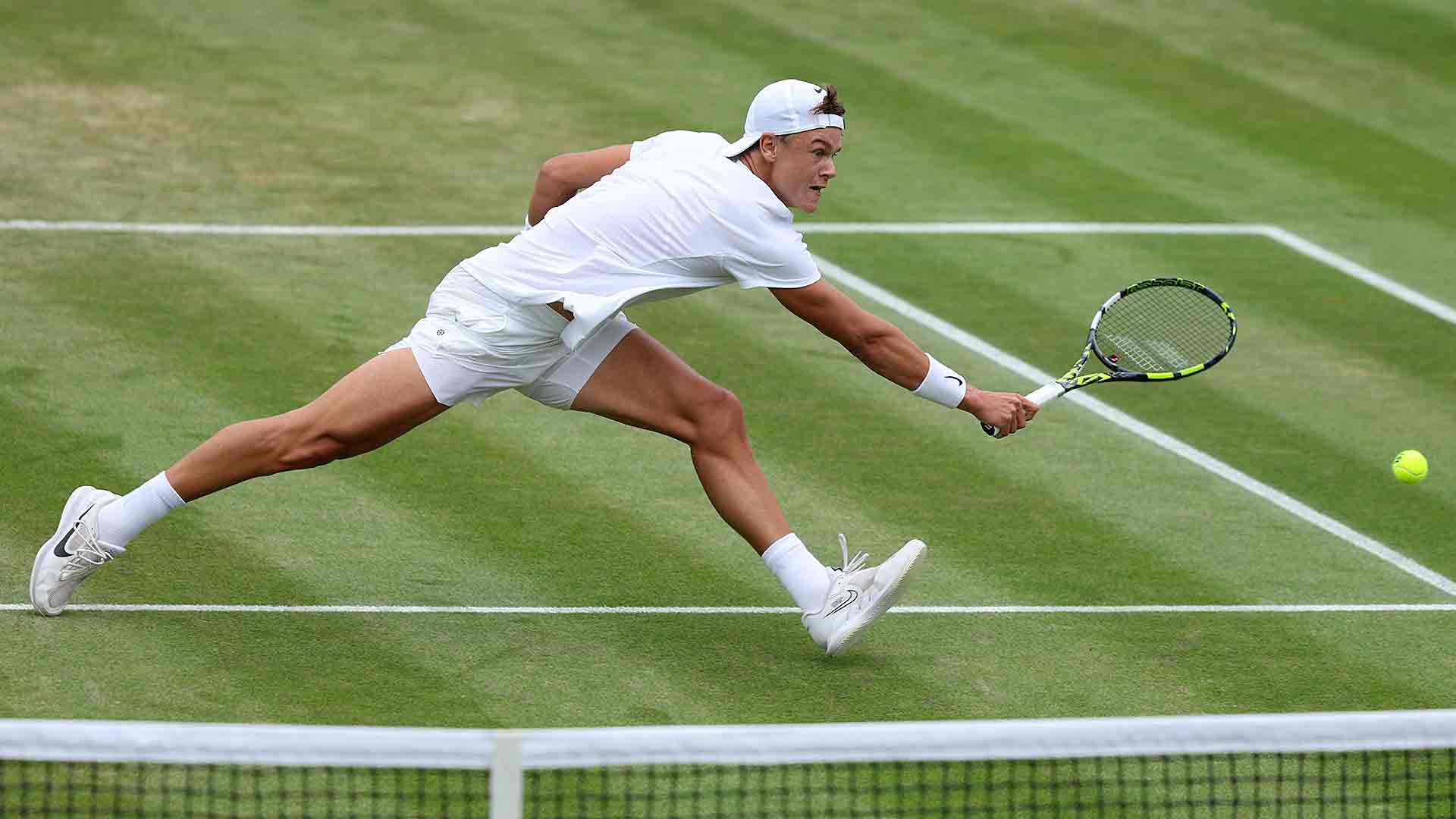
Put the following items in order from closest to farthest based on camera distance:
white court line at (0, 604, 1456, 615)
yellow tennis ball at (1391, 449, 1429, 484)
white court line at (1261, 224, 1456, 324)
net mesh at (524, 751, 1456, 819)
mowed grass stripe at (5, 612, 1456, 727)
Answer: net mesh at (524, 751, 1456, 819) → mowed grass stripe at (5, 612, 1456, 727) → white court line at (0, 604, 1456, 615) → yellow tennis ball at (1391, 449, 1429, 484) → white court line at (1261, 224, 1456, 324)

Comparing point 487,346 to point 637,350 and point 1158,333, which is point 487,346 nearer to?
point 637,350

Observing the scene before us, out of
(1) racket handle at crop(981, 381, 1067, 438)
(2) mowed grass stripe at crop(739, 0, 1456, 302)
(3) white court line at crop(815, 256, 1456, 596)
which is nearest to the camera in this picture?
(1) racket handle at crop(981, 381, 1067, 438)

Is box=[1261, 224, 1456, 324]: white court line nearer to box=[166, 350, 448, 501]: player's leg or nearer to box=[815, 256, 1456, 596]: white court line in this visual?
box=[815, 256, 1456, 596]: white court line

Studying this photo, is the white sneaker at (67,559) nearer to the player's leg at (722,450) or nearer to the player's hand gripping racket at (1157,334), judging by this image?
the player's leg at (722,450)

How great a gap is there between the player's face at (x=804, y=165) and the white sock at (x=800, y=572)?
1.13m

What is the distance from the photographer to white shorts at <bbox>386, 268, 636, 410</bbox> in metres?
6.76

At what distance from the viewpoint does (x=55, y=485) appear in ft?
26.6

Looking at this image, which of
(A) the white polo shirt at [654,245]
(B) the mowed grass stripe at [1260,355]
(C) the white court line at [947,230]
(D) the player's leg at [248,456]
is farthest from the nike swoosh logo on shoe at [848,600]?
(C) the white court line at [947,230]

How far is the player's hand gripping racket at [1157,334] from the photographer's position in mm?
7652

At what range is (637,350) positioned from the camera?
6953mm

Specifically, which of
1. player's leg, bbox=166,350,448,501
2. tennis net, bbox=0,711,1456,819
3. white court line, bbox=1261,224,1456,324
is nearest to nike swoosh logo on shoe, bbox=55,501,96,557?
player's leg, bbox=166,350,448,501

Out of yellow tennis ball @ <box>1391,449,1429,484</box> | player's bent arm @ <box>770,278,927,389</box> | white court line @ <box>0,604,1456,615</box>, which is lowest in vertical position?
white court line @ <box>0,604,1456,615</box>

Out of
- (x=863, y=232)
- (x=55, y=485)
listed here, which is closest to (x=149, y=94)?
(x=863, y=232)

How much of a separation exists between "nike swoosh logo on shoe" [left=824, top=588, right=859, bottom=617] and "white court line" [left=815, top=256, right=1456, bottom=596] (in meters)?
2.45
